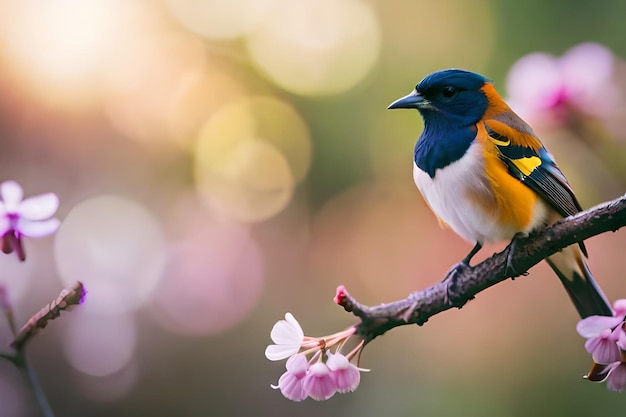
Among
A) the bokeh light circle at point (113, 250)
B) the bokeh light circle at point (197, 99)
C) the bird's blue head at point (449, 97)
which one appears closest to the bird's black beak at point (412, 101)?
the bird's blue head at point (449, 97)

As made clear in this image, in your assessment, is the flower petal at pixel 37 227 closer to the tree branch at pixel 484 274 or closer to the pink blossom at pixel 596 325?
the tree branch at pixel 484 274

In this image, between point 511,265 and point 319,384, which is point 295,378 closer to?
point 319,384

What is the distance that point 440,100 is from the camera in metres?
0.60

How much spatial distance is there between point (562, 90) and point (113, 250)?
1.04 meters

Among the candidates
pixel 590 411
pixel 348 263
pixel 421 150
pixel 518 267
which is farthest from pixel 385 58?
pixel 518 267

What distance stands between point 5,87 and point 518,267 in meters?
1.33

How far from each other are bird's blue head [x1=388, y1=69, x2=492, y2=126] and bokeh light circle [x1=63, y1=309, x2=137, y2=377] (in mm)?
1028

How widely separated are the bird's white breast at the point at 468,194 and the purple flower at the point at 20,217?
0.36 m

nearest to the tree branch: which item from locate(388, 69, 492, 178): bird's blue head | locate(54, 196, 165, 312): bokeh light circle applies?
locate(388, 69, 492, 178): bird's blue head

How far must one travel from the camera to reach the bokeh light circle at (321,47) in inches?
61.0

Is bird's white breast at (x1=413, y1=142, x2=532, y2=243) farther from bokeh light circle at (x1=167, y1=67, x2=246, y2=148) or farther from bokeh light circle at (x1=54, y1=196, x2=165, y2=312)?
bokeh light circle at (x1=167, y1=67, x2=246, y2=148)

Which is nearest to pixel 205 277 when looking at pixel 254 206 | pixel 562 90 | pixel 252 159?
pixel 254 206

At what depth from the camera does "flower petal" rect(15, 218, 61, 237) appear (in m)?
0.38

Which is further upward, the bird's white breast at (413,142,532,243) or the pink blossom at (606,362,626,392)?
the bird's white breast at (413,142,532,243)
